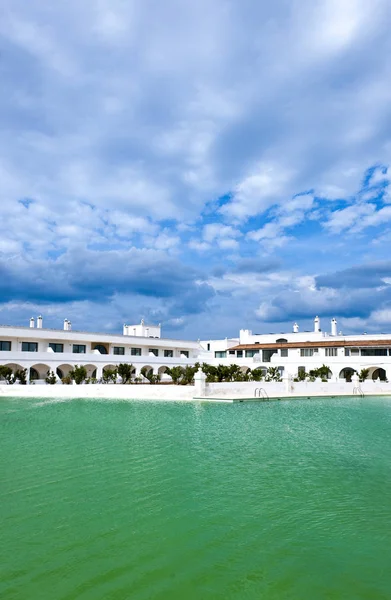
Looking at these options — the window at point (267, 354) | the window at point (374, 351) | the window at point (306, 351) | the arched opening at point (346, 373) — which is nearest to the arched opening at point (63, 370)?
the window at point (267, 354)

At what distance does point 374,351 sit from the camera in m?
47.1

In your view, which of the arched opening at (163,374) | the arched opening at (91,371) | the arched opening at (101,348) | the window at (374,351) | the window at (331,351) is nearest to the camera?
the arched opening at (91,371)

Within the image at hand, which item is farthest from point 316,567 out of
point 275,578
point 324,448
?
point 324,448

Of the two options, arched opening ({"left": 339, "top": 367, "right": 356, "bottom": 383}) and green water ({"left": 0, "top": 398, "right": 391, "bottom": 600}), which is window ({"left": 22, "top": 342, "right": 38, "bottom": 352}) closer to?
green water ({"left": 0, "top": 398, "right": 391, "bottom": 600})

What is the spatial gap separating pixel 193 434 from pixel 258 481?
24.0 ft

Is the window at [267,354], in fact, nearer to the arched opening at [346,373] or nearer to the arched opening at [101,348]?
the arched opening at [346,373]

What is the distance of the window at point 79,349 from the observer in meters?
45.0

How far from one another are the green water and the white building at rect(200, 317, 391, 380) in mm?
27649

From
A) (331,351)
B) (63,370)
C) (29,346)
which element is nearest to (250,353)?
(331,351)

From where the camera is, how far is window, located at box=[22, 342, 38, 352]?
134 feet

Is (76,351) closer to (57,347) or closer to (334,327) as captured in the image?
(57,347)

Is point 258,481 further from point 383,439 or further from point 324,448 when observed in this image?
point 383,439

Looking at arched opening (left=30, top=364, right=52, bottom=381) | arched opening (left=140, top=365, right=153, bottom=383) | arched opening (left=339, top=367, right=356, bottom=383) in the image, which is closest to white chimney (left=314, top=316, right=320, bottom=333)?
arched opening (left=339, top=367, right=356, bottom=383)

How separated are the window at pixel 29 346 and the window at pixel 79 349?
13.3 ft
